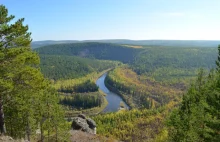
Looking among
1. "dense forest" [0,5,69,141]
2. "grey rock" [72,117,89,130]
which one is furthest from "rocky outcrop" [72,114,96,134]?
"dense forest" [0,5,69,141]

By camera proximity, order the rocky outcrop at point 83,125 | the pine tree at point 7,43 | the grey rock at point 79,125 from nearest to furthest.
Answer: the pine tree at point 7,43, the rocky outcrop at point 83,125, the grey rock at point 79,125

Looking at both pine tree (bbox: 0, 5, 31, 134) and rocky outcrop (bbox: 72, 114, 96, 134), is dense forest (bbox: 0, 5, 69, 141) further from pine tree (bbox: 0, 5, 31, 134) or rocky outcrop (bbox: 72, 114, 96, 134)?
rocky outcrop (bbox: 72, 114, 96, 134)

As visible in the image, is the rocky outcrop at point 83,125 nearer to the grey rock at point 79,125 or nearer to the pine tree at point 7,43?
the grey rock at point 79,125

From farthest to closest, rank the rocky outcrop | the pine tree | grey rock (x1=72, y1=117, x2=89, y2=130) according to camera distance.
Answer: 1. grey rock (x1=72, y1=117, x2=89, y2=130)
2. the rocky outcrop
3. the pine tree

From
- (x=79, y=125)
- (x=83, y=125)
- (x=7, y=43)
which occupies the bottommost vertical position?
(x=83, y=125)

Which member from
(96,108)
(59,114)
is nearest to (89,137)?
(59,114)

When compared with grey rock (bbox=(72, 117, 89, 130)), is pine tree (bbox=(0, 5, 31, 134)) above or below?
above

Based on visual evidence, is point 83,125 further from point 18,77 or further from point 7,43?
point 7,43

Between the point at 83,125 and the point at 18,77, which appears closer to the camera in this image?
the point at 18,77

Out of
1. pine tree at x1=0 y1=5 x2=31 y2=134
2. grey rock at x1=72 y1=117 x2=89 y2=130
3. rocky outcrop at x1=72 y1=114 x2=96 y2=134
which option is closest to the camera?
pine tree at x1=0 y1=5 x2=31 y2=134

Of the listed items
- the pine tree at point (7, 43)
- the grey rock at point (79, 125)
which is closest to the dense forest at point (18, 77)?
the pine tree at point (7, 43)

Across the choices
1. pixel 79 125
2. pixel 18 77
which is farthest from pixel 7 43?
pixel 79 125
